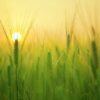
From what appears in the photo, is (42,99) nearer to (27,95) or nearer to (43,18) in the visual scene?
(27,95)

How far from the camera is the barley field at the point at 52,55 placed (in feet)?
3.75

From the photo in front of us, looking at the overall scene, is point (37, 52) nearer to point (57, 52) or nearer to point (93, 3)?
point (57, 52)

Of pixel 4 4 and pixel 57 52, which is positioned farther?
pixel 4 4

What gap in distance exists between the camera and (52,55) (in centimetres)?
120

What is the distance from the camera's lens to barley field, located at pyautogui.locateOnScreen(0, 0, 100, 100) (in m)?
1.14

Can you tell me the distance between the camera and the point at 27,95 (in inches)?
46.4

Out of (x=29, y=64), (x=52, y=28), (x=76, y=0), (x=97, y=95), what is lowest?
(x=97, y=95)

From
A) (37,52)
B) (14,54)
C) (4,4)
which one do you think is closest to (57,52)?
(37,52)

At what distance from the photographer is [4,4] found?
4.29ft

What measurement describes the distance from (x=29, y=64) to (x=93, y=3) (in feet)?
1.34

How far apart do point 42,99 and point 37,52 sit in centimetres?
22

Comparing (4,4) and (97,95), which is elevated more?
(4,4)

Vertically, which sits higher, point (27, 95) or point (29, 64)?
point (29, 64)

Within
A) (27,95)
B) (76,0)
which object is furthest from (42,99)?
(76,0)
